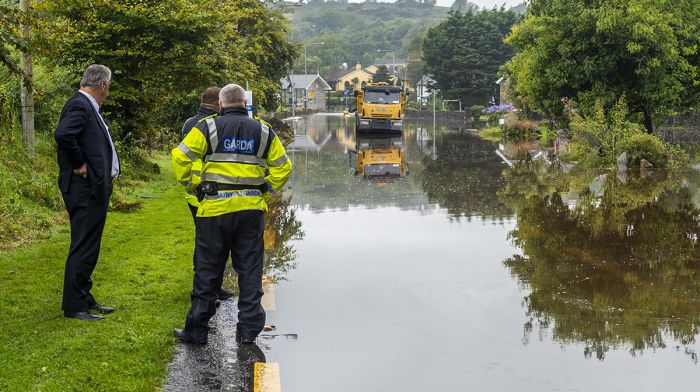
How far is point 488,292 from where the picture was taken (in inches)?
336

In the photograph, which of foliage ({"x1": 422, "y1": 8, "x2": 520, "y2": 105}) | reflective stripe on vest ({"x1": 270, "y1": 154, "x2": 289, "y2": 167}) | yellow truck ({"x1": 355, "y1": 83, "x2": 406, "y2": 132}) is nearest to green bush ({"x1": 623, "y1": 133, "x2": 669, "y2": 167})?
reflective stripe on vest ({"x1": 270, "y1": 154, "x2": 289, "y2": 167})

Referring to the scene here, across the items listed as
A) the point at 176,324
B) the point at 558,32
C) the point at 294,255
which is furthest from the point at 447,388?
the point at 558,32

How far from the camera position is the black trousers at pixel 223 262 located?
6.27 meters

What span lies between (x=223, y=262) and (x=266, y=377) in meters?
1.13

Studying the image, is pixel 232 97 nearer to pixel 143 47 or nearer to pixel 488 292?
pixel 488 292

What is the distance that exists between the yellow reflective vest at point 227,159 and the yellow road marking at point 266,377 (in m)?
1.15

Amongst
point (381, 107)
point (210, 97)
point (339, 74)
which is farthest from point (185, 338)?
point (339, 74)

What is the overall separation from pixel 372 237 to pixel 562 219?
10.5 feet

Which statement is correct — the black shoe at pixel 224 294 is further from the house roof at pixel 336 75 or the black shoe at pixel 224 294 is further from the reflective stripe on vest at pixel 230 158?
the house roof at pixel 336 75

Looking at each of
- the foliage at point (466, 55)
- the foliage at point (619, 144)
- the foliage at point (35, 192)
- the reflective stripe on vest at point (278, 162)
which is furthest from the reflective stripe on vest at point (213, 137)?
the foliage at point (466, 55)

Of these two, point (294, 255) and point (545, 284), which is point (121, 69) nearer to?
point (294, 255)

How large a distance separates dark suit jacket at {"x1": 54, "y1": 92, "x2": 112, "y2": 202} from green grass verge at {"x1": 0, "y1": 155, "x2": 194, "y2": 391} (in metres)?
1.05

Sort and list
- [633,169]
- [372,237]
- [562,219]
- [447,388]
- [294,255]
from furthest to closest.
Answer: [633,169] → [562,219] → [372,237] → [294,255] → [447,388]

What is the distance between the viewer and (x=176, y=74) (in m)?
18.0
